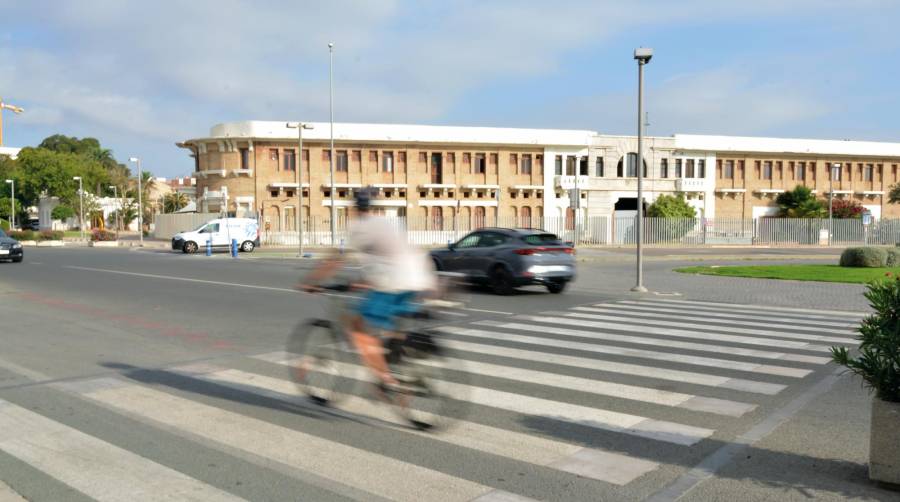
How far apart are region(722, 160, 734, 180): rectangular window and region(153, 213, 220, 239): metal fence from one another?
44.0m

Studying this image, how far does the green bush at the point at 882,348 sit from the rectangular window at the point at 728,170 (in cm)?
6486

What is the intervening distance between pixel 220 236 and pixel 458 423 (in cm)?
3888

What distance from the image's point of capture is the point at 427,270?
19.4 feet

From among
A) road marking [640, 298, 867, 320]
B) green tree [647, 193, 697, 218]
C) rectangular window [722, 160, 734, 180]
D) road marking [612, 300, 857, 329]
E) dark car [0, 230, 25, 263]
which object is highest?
rectangular window [722, 160, 734, 180]

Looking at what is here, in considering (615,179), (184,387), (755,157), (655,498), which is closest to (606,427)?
(655,498)

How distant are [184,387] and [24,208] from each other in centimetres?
9072

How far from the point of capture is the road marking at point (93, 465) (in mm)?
4555

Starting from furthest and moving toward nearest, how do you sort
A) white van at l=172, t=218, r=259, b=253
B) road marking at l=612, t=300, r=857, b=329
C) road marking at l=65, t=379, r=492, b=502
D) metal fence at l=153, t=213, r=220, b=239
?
metal fence at l=153, t=213, r=220, b=239, white van at l=172, t=218, r=259, b=253, road marking at l=612, t=300, r=857, b=329, road marking at l=65, t=379, r=492, b=502

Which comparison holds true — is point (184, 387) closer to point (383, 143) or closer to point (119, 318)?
point (119, 318)

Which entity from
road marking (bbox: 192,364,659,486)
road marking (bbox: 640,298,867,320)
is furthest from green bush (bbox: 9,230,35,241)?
Answer: road marking (bbox: 192,364,659,486)

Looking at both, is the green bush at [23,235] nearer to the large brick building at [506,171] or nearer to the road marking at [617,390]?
the large brick building at [506,171]

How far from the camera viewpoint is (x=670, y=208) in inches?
2292

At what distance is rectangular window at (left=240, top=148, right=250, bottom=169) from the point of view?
55938 millimetres

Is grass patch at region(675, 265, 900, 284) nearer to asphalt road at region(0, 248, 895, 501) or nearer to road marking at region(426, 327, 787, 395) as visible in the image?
asphalt road at region(0, 248, 895, 501)
